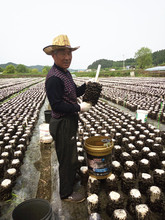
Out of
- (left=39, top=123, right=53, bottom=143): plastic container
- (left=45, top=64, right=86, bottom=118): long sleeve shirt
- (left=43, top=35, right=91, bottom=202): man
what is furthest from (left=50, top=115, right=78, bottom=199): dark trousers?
(left=39, top=123, right=53, bottom=143): plastic container

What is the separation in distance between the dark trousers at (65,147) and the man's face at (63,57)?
0.73 meters

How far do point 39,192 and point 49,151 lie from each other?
1.29 meters

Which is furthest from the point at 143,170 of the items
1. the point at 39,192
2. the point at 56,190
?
the point at 39,192

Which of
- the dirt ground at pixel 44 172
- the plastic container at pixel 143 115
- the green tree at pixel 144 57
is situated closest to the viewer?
the dirt ground at pixel 44 172

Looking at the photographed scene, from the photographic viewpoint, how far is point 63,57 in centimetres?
202

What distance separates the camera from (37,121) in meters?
6.02

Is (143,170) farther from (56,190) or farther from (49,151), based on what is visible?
(49,151)

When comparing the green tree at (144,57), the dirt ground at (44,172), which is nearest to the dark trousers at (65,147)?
the dirt ground at (44,172)

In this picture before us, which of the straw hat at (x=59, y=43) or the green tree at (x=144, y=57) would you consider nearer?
the straw hat at (x=59, y=43)

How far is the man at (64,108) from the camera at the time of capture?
1.91 metres

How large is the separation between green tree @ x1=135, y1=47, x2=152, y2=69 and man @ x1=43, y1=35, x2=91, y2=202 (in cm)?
8917

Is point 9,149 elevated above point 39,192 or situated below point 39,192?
above

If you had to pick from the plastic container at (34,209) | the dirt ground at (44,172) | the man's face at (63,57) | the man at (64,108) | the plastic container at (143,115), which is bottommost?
the dirt ground at (44,172)

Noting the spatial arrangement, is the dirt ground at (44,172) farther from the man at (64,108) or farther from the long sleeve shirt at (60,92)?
the long sleeve shirt at (60,92)
